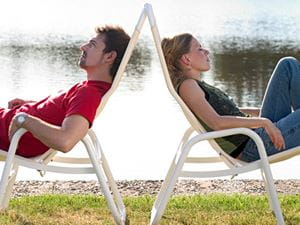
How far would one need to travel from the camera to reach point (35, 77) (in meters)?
15.0

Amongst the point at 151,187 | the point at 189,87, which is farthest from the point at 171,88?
the point at 151,187

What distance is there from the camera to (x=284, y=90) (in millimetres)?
4922

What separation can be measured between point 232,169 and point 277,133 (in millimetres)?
298

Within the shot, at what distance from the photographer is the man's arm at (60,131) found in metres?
4.17

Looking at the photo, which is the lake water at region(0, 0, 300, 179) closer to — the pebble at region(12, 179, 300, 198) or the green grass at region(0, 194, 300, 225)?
the pebble at region(12, 179, 300, 198)

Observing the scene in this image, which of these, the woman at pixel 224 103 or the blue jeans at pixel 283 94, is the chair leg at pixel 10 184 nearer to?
the woman at pixel 224 103

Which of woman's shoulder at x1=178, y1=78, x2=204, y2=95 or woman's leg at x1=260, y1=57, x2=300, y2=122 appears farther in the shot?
woman's leg at x1=260, y1=57, x2=300, y2=122

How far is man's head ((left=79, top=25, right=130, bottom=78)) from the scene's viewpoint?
179 inches

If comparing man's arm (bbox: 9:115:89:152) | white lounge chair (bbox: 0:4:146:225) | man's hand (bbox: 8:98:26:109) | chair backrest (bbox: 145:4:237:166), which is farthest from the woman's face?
man's hand (bbox: 8:98:26:109)

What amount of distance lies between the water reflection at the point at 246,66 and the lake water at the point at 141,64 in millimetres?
18

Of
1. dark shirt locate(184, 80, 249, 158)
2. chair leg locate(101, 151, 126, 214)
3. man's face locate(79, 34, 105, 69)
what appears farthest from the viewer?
chair leg locate(101, 151, 126, 214)

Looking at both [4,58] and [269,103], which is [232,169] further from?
[4,58]

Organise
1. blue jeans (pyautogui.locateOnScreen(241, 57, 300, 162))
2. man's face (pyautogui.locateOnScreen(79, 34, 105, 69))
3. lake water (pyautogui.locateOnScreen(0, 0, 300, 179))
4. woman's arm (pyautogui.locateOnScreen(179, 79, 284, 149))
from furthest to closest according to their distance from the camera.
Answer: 1. lake water (pyautogui.locateOnScreen(0, 0, 300, 179))
2. blue jeans (pyautogui.locateOnScreen(241, 57, 300, 162))
3. man's face (pyautogui.locateOnScreen(79, 34, 105, 69))
4. woman's arm (pyautogui.locateOnScreen(179, 79, 284, 149))

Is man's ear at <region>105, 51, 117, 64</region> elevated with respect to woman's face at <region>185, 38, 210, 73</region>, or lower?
elevated
